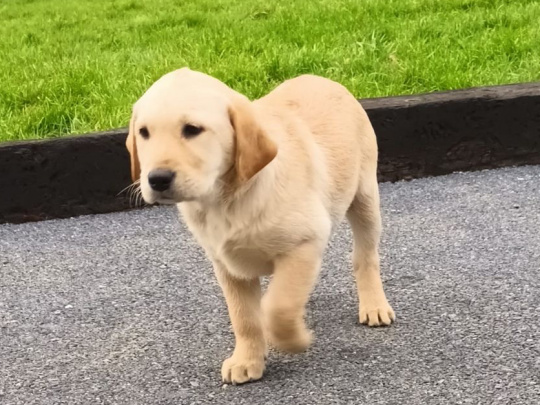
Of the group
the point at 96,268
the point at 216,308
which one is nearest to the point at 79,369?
the point at 216,308

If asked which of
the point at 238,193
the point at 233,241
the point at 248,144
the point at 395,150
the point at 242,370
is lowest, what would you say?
the point at 395,150

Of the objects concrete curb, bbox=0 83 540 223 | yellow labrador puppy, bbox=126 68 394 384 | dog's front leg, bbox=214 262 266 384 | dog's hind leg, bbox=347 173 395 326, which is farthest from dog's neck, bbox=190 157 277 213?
concrete curb, bbox=0 83 540 223

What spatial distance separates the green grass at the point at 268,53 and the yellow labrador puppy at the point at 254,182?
2584 millimetres

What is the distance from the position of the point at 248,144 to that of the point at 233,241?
32cm

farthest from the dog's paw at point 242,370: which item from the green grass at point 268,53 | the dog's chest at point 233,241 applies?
the green grass at point 268,53

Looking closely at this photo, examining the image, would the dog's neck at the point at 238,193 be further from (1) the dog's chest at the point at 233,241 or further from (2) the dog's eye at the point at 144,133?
(2) the dog's eye at the point at 144,133

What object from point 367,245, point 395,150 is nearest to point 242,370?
point 367,245

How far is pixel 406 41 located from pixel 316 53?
2.38 feet

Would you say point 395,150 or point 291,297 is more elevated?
point 291,297

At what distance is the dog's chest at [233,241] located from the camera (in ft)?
9.05

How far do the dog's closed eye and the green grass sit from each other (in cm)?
302

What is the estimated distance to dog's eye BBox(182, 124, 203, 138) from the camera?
254 cm

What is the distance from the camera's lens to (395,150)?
530 cm

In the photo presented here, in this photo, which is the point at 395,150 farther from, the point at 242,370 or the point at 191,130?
the point at 191,130
